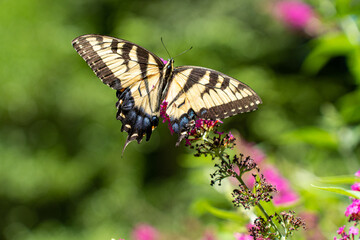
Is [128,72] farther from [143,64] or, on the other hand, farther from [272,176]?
[272,176]

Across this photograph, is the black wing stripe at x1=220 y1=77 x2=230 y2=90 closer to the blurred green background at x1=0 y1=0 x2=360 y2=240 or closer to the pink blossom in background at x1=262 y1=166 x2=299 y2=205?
the pink blossom in background at x1=262 y1=166 x2=299 y2=205

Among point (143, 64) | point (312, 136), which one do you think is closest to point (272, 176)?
point (312, 136)

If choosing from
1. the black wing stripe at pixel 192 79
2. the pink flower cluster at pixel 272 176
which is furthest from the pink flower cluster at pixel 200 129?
the pink flower cluster at pixel 272 176

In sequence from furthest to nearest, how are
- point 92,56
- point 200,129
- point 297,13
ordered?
1. point 297,13
2. point 92,56
3. point 200,129

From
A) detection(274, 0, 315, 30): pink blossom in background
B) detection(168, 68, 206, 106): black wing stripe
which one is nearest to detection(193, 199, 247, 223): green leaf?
detection(168, 68, 206, 106): black wing stripe

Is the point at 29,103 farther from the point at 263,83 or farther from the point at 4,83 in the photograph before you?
the point at 263,83

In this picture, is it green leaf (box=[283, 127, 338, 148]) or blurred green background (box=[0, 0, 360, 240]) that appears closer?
green leaf (box=[283, 127, 338, 148])

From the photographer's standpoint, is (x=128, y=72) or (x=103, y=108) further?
(x=103, y=108)

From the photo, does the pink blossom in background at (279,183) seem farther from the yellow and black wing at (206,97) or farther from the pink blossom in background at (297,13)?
the pink blossom in background at (297,13)
